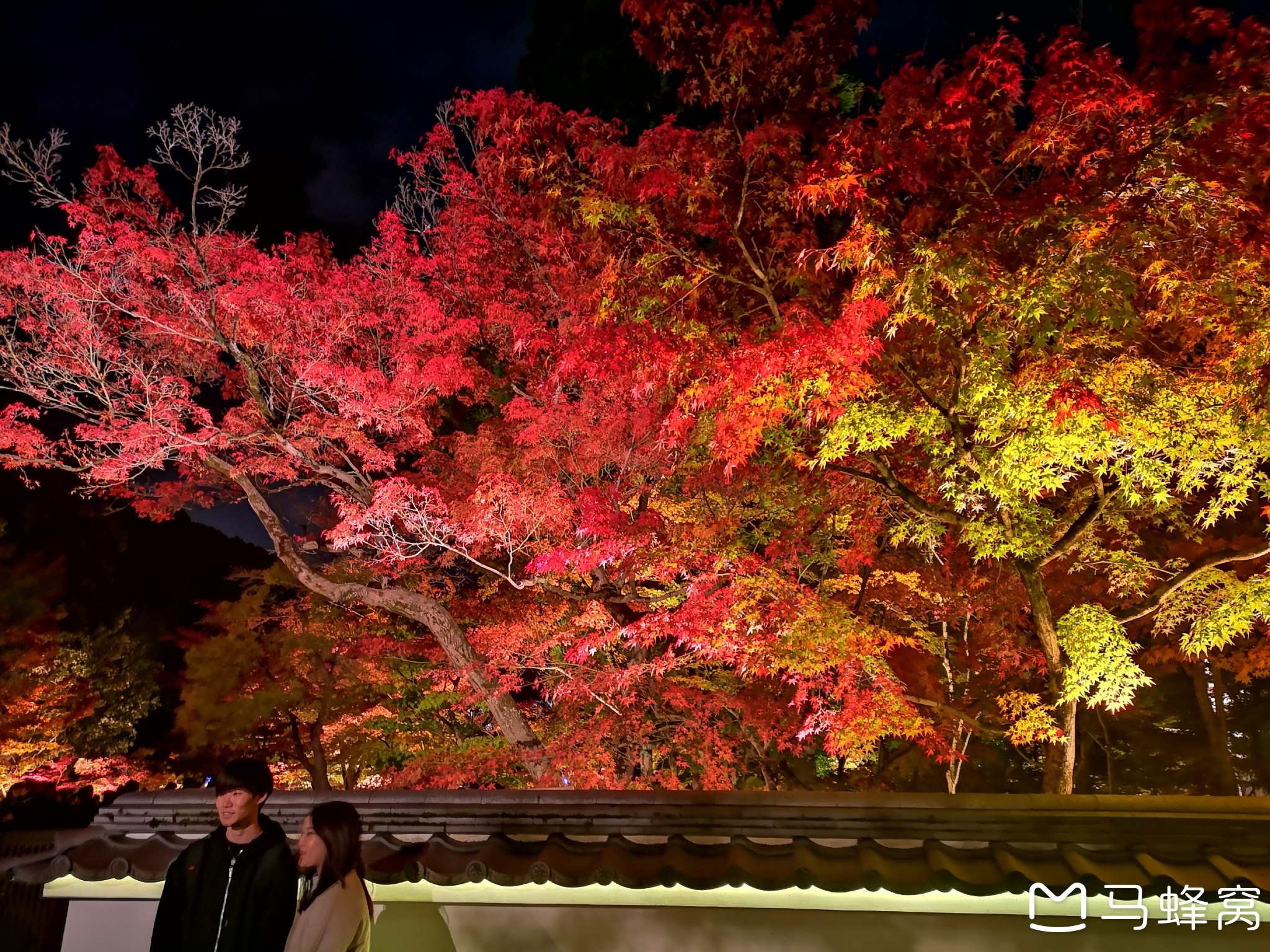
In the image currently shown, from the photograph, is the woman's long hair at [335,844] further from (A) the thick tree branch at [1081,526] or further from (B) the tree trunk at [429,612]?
(B) the tree trunk at [429,612]

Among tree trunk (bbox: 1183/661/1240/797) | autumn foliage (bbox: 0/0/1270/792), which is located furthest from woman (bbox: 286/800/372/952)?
tree trunk (bbox: 1183/661/1240/797)

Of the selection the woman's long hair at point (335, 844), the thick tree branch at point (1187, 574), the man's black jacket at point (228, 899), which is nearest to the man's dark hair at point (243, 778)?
the man's black jacket at point (228, 899)

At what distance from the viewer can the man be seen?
290 centimetres

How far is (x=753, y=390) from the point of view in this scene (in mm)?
6410

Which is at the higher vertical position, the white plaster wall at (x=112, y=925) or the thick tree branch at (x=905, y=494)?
the thick tree branch at (x=905, y=494)

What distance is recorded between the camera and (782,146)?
264 inches

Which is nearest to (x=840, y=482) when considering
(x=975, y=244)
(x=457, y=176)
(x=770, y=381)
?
(x=770, y=381)

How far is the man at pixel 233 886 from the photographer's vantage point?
2904mm

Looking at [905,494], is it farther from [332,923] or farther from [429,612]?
[429,612]

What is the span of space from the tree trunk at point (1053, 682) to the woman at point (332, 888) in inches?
234

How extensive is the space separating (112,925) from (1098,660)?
286 inches

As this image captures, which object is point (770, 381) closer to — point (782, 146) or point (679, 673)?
point (782, 146)

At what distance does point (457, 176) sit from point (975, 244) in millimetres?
Result: 8004

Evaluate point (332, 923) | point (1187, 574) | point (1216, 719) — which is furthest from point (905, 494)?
point (1216, 719)
